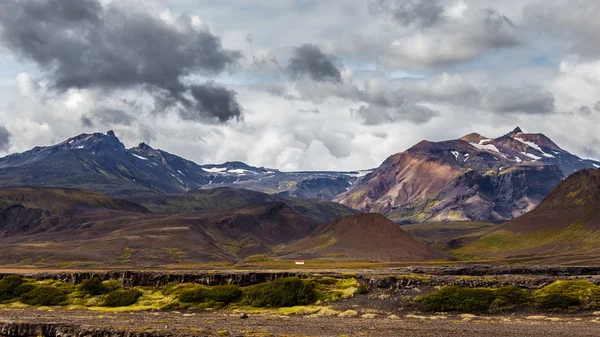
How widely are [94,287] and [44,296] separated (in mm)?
8060

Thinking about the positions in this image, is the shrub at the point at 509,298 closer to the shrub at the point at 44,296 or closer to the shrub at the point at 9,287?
the shrub at the point at 44,296

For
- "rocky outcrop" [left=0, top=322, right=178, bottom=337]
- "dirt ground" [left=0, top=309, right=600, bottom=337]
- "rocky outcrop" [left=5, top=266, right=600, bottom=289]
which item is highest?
"rocky outcrop" [left=5, top=266, right=600, bottom=289]

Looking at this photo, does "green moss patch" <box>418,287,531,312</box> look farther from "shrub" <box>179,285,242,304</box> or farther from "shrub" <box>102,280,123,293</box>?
"shrub" <box>102,280,123,293</box>

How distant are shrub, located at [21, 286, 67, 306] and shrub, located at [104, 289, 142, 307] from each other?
8978 mm

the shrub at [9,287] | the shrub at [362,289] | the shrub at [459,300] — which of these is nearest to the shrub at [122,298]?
the shrub at [9,287]

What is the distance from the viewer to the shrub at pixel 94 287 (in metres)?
108

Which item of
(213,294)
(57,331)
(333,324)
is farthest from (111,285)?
(333,324)

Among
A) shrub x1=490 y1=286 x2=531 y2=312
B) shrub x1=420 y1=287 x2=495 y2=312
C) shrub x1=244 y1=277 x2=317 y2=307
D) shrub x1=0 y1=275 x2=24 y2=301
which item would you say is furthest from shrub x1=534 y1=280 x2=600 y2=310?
shrub x1=0 y1=275 x2=24 y2=301

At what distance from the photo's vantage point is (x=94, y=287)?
109188 millimetres

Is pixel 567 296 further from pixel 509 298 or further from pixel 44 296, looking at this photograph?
pixel 44 296

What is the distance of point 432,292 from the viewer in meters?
90.5

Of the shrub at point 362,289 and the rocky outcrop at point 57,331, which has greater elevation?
the shrub at point 362,289

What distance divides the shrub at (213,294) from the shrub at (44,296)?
22.1m

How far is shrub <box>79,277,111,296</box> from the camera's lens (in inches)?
4267
